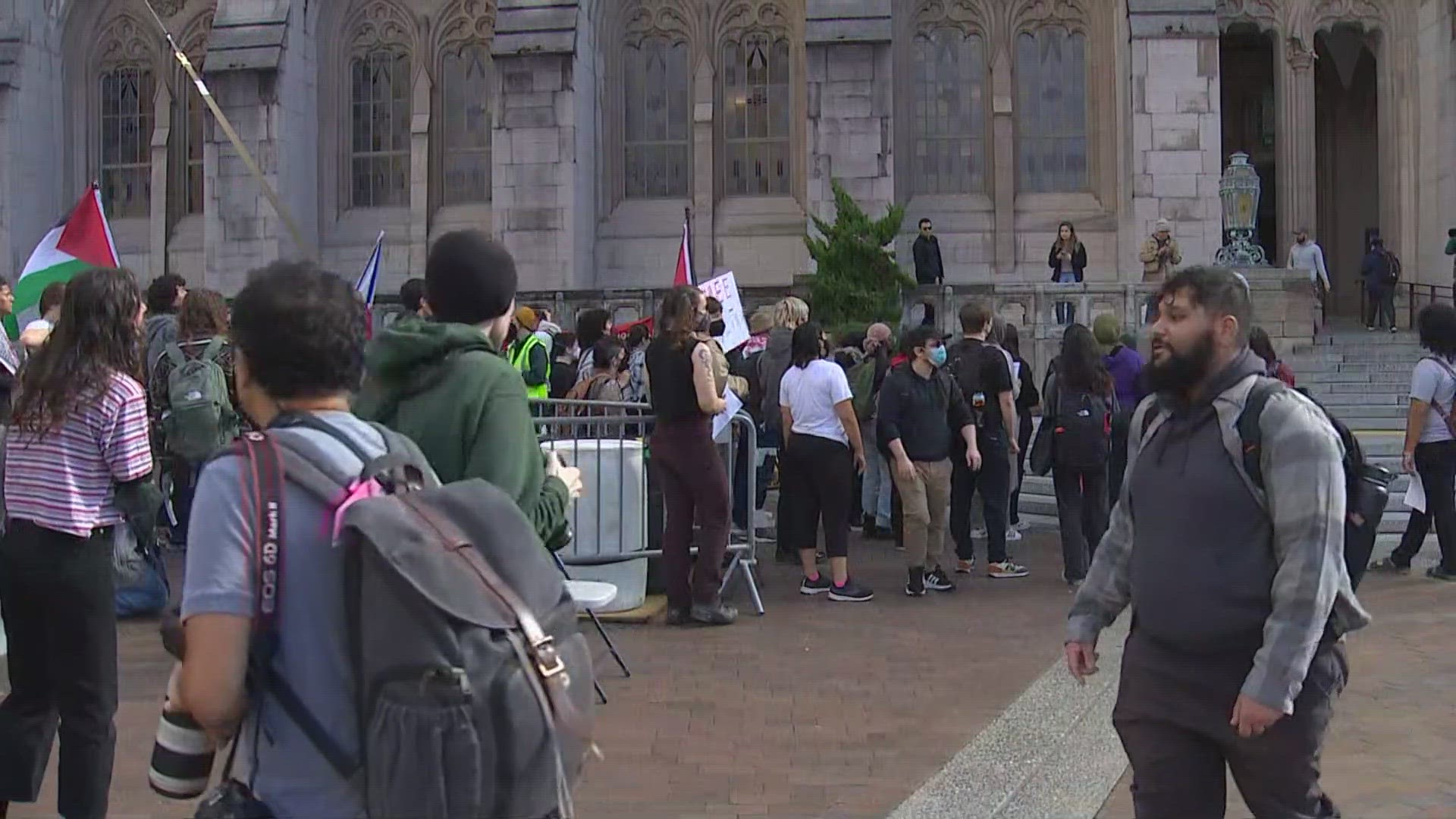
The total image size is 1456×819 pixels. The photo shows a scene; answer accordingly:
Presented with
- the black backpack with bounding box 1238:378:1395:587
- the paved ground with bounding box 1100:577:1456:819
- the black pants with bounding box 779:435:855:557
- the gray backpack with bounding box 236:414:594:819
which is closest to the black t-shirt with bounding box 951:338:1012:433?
the black pants with bounding box 779:435:855:557

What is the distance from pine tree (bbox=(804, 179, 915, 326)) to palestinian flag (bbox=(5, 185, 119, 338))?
9.81 metres

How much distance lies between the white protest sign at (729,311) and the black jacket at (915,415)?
1.99 m

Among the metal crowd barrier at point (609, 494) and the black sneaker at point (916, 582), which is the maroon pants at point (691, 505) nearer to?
the metal crowd barrier at point (609, 494)

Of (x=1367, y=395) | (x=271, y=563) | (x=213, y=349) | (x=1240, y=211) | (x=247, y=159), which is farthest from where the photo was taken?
(x=1240, y=211)

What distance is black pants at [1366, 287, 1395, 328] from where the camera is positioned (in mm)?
21000

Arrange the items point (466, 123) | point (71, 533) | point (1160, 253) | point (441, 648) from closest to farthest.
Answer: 1. point (441, 648)
2. point (71, 533)
3. point (1160, 253)
4. point (466, 123)

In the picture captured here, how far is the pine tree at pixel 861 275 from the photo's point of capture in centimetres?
1819

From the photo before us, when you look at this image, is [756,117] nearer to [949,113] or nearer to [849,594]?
[949,113]

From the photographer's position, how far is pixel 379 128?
24.7 m

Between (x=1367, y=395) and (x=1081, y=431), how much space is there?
7.67 meters

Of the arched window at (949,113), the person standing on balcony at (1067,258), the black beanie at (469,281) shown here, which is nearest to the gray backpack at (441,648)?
the black beanie at (469,281)

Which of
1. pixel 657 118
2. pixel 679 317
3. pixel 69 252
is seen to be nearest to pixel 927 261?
pixel 657 118

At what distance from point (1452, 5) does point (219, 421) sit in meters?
19.0

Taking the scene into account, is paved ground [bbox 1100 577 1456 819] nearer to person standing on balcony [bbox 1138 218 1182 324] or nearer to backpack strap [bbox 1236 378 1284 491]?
backpack strap [bbox 1236 378 1284 491]
